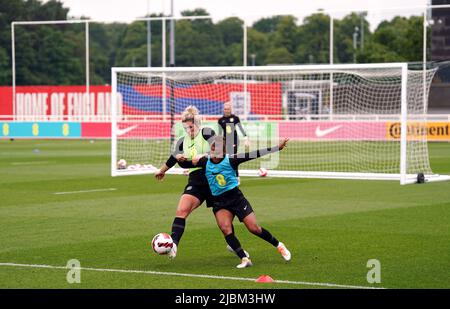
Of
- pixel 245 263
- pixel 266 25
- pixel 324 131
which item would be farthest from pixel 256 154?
pixel 266 25

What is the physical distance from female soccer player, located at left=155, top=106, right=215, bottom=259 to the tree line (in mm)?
44962

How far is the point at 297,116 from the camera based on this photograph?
131 feet

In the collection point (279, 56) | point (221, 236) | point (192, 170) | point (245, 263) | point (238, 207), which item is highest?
point (279, 56)

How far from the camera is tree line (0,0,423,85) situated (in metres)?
67.2

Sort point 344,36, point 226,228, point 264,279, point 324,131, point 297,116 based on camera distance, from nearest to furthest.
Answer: point 264,279 < point 226,228 < point 324,131 < point 297,116 < point 344,36

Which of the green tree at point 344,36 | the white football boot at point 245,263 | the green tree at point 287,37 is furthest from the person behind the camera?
the green tree at point 287,37

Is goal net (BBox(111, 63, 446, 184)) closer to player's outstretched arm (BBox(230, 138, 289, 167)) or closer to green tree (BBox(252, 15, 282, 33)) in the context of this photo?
player's outstretched arm (BBox(230, 138, 289, 167))

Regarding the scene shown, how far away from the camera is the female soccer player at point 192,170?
11766 millimetres

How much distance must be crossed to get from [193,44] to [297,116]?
55.2 meters

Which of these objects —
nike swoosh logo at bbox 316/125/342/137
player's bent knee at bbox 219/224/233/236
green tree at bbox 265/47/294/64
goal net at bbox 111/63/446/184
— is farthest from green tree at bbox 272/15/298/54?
player's bent knee at bbox 219/224/233/236

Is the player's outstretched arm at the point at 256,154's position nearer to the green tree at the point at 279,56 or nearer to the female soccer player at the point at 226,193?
the female soccer player at the point at 226,193

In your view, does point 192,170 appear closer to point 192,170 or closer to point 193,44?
point 192,170

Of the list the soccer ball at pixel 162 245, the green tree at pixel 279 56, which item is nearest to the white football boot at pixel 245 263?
the soccer ball at pixel 162 245

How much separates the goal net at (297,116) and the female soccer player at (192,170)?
11.1 meters
